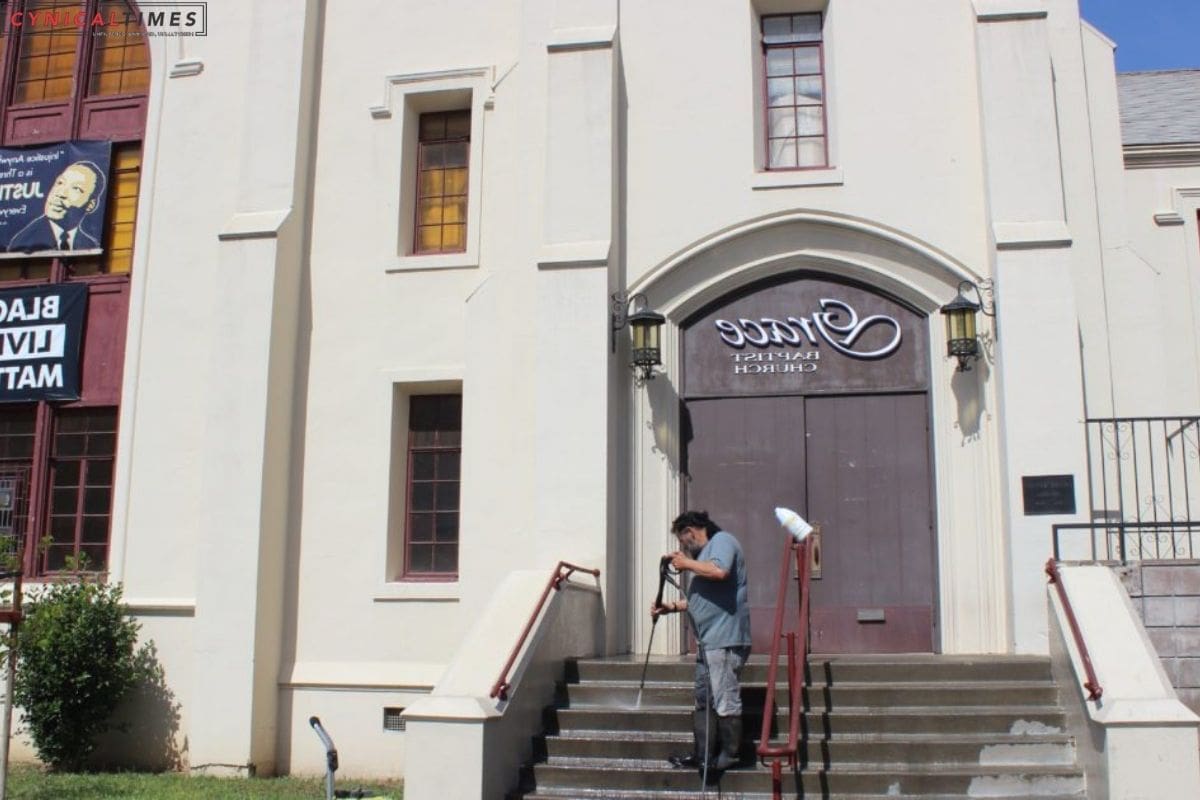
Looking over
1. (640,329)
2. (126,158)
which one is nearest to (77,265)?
(126,158)

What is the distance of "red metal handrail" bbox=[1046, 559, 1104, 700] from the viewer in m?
8.29

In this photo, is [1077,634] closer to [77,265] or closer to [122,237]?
[122,237]

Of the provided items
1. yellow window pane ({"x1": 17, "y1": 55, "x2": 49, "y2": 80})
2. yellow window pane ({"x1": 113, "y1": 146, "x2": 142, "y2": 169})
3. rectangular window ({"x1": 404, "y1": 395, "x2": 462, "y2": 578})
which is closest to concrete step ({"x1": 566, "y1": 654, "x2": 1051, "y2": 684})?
rectangular window ({"x1": 404, "y1": 395, "x2": 462, "y2": 578})

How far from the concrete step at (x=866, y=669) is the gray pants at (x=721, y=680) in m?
1.04

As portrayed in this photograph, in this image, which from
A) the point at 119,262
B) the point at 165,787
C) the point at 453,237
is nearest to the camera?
the point at 165,787

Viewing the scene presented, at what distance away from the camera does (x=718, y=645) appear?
8797mm

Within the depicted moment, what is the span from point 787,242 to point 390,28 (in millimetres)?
5308

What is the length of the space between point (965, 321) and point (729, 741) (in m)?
4.93

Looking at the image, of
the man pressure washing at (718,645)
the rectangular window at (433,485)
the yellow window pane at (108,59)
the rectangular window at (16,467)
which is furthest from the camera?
the yellow window pane at (108,59)

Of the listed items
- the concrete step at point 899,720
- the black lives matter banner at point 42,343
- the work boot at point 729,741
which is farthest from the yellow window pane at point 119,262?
the work boot at point 729,741

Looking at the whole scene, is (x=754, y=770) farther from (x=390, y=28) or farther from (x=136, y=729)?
(x=390, y=28)

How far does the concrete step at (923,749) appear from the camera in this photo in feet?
29.0

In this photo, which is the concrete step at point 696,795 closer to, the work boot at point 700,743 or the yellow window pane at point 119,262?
the work boot at point 700,743

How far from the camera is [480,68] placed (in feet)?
45.4
